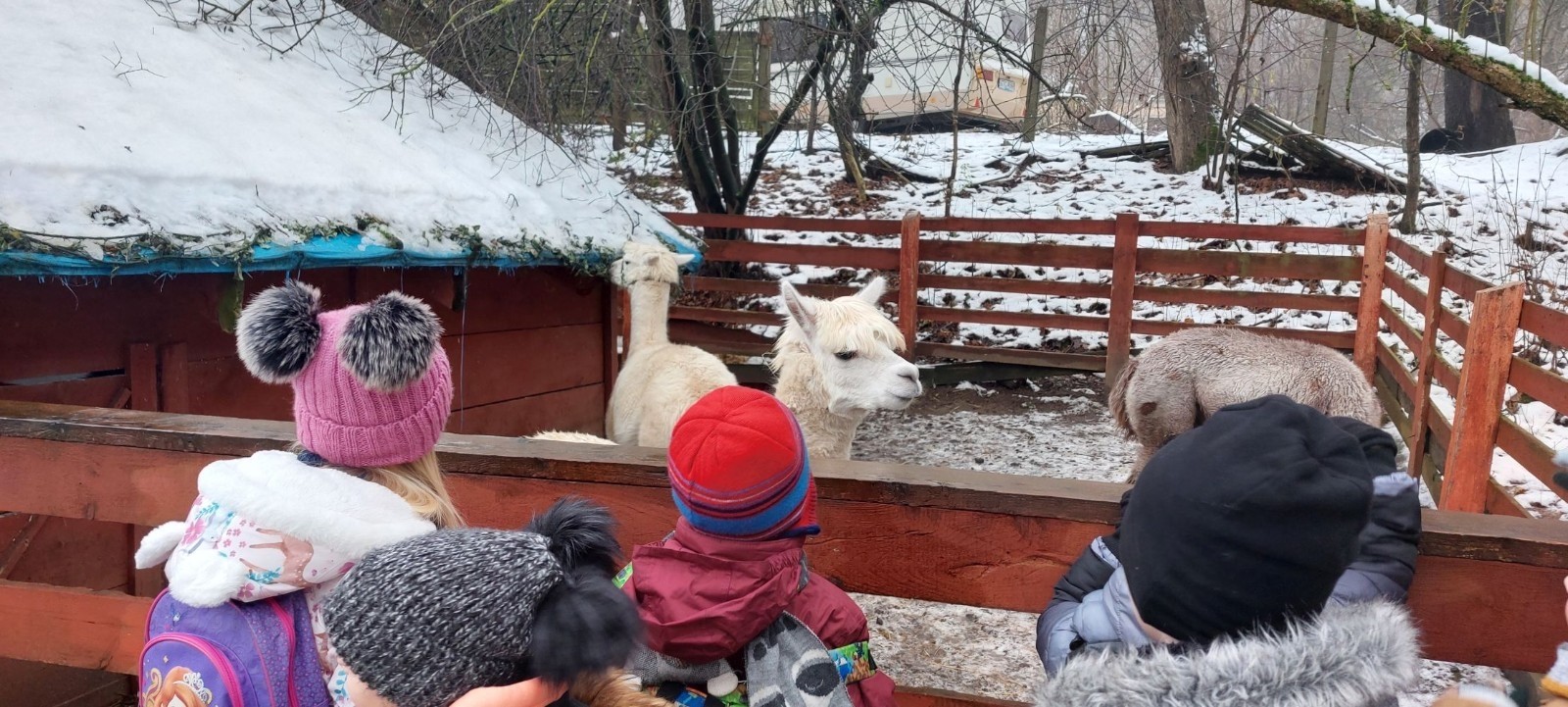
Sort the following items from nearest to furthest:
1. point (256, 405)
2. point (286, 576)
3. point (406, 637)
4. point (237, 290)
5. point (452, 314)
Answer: point (406, 637) → point (286, 576) → point (237, 290) → point (256, 405) → point (452, 314)

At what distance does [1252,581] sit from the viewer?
1074 millimetres

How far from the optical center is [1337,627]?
1.06 metres

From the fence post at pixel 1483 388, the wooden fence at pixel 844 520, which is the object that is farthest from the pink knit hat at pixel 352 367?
the fence post at pixel 1483 388

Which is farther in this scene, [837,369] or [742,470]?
[837,369]

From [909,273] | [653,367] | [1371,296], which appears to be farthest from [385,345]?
[1371,296]

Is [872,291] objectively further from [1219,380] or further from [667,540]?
[667,540]

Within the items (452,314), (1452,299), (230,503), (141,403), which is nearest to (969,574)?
(230,503)

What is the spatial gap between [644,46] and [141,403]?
14.4ft

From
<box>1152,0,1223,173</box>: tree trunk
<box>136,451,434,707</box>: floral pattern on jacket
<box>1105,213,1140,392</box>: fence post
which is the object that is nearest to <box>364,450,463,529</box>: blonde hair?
<box>136,451,434,707</box>: floral pattern on jacket

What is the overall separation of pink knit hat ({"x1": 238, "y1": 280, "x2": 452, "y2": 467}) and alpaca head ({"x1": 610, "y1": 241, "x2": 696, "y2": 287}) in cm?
400

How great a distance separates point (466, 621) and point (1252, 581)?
2.94ft

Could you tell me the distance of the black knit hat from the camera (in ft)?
3.46

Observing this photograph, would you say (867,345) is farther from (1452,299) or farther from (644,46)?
(1452,299)

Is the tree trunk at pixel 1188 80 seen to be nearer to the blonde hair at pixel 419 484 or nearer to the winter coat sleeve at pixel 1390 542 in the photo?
the winter coat sleeve at pixel 1390 542
